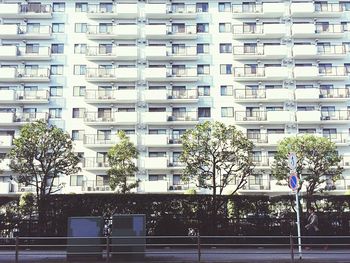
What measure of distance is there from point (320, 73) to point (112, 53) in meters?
20.3

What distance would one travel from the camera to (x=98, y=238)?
12156 millimetres

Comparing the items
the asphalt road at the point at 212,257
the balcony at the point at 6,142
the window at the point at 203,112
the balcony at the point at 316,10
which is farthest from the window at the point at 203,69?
the asphalt road at the point at 212,257

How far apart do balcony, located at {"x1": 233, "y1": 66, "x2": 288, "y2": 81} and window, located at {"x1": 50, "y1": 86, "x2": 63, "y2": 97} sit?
17.0 m

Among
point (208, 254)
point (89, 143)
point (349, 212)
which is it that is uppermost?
point (89, 143)

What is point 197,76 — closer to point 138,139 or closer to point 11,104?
point 138,139

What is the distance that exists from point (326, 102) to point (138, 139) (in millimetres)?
18355

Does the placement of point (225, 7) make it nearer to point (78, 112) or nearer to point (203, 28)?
point (203, 28)

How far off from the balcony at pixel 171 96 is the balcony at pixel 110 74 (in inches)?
88.8

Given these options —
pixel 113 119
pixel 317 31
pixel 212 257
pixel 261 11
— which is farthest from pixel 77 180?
pixel 212 257

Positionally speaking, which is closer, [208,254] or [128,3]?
[208,254]

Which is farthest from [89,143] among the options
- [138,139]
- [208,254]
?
[208,254]

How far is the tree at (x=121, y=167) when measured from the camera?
33.8 meters

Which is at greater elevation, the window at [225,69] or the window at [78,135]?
the window at [225,69]

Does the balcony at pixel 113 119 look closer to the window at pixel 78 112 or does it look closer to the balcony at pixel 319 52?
the window at pixel 78 112
